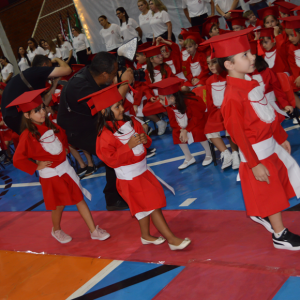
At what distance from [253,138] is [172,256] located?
1.08m

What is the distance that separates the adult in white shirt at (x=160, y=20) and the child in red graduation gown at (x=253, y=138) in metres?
5.31

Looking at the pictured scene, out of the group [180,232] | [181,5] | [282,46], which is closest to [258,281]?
[180,232]

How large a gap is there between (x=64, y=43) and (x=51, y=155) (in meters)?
7.92

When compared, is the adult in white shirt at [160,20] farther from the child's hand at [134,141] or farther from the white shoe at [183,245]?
the white shoe at [183,245]

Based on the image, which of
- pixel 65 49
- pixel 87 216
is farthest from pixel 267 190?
pixel 65 49

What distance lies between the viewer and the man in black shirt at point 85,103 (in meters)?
3.23

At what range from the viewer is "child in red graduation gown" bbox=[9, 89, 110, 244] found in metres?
3.15

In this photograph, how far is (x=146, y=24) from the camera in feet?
24.7

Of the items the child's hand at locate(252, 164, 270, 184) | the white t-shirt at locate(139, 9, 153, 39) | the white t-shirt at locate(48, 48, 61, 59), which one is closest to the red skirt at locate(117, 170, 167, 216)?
the child's hand at locate(252, 164, 270, 184)

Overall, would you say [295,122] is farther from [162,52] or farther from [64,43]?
[64,43]

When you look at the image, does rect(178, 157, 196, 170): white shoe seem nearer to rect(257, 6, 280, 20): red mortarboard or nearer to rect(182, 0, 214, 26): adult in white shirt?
rect(257, 6, 280, 20): red mortarboard

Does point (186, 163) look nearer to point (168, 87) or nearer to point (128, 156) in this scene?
point (168, 87)

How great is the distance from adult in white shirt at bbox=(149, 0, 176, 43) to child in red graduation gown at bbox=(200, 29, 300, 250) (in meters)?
5.31

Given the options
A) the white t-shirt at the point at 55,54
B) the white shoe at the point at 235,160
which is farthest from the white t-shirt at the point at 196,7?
the white t-shirt at the point at 55,54
